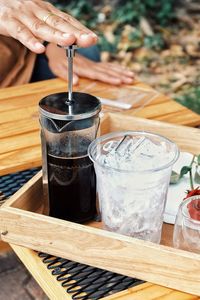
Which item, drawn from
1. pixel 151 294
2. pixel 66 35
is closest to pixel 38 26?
pixel 66 35

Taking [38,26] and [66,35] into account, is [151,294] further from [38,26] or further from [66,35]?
[38,26]

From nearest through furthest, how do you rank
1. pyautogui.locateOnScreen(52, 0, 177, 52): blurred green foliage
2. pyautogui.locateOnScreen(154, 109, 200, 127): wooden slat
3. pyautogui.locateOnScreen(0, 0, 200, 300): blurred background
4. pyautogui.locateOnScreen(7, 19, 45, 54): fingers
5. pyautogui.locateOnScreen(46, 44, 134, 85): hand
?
1. pyautogui.locateOnScreen(7, 19, 45, 54): fingers
2. pyautogui.locateOnScreen(154, 109, 200, 127): wooden slat
3. pyautogui.locateOnScreen(46, 44, 134, 85): hand
4. pyautogui.locateOnScreen(0, 0, 200, 300): blurred background
5. pyautogui.locateOnScreen(52, 0, 177, 52): blurred green foliage

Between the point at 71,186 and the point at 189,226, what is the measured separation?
248mm

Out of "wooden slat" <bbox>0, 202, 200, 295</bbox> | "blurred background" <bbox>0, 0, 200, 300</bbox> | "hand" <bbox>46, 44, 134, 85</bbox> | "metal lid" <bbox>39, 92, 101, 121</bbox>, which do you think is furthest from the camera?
"blurred background" <bbox>0, 0, 200, 300</bbox>

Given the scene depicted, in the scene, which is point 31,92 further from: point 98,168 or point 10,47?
point 98,168

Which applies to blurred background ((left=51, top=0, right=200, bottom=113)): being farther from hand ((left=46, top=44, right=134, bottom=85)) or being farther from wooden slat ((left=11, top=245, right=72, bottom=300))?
wooden slat ((left=11, top=245, right=72, bottom=300))

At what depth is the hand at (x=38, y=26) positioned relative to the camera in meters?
1.14

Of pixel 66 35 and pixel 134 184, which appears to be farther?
pixel 66 35

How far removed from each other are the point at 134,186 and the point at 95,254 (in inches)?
5.6

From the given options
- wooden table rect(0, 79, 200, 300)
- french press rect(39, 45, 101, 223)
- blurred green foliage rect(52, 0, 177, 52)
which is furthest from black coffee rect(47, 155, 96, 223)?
blurred green foliage rect(52, 0, 177, 52)

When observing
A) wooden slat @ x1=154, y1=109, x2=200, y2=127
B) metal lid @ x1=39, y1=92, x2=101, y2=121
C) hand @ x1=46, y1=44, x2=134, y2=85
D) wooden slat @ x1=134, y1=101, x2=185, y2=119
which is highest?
metal lid @ x1=39, y1=92, x2=101, y2=121

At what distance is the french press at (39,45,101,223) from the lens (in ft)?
3.53

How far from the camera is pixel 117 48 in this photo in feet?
14.6

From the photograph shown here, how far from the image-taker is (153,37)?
4539mm
